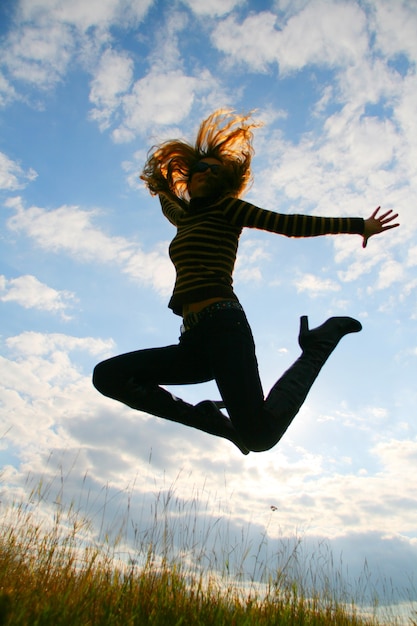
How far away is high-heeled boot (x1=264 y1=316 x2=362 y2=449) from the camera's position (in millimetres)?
3576

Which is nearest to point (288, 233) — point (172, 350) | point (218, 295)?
point (218, 295)

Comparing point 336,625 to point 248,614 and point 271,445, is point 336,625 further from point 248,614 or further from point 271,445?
point 271,445

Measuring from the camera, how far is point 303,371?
3.93 meters

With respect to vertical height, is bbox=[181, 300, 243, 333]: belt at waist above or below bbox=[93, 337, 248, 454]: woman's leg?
above

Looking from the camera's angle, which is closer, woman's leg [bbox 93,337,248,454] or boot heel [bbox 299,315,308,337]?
woman's leg [bbox 93,337,248,454]

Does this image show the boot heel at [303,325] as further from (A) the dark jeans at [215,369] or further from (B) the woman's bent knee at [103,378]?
(B) the woman's bent knee at [103,378]

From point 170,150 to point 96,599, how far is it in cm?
348

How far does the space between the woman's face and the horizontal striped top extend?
13.0 inches

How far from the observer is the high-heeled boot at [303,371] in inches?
141

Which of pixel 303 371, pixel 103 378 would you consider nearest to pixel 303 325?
pixel 303 371

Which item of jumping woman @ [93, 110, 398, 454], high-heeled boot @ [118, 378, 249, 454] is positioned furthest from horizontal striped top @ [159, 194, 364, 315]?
high-heeled boot @ [118, 378, 249, 454]

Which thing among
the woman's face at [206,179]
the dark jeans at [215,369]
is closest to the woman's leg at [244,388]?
the dark jeans at [215,369]

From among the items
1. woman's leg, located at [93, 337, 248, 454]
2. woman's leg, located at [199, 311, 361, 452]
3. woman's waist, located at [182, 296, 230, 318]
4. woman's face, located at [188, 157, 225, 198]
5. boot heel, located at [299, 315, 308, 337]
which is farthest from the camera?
boot heel, located at [299, 315, 308, 337]

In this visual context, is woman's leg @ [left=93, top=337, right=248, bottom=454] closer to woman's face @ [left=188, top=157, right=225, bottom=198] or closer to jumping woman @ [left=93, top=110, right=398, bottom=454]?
jumping woman @ [left=93, top=110, right=398, bottom=454]
